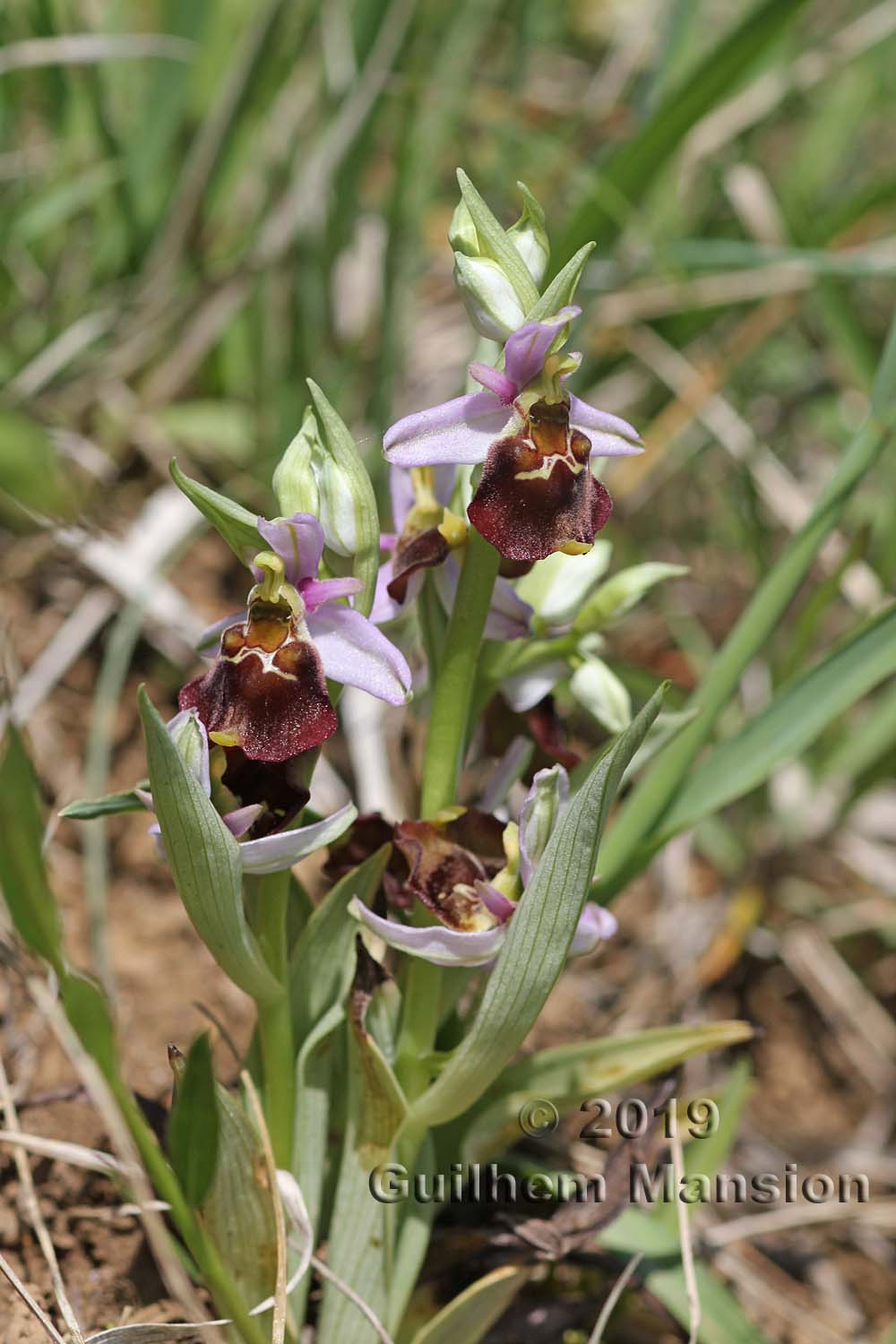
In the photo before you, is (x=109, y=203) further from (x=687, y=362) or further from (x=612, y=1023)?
(x=612, y=1023)

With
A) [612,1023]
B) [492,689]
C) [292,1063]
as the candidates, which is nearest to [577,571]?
[492,689]

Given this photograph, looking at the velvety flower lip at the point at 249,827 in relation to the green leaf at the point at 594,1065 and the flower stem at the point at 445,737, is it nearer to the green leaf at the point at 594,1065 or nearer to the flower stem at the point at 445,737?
the flower stem at the point at 445,737

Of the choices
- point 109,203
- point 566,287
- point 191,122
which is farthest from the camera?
point 191,122

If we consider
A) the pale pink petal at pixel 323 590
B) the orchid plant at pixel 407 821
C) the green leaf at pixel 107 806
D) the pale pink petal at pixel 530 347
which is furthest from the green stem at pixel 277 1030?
the pale pink petal at pixel 530 347

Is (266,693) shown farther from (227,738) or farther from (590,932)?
(590,932)

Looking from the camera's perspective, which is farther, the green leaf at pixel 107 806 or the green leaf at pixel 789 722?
the green leaf at pixel 789 722

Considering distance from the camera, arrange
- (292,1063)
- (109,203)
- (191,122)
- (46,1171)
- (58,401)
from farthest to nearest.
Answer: (191,122), (109,203), (58,401), (46,1171), (292,1063)
